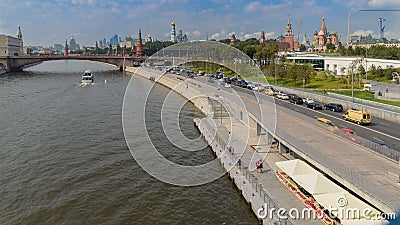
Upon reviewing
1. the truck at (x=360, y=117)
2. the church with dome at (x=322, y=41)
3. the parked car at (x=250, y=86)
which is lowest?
→ the truck at (x=360, y=117)

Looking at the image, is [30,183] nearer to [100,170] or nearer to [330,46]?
[100,170]

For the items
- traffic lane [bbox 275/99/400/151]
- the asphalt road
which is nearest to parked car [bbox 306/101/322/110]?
traffic lane [bbox 275/99/400/151]

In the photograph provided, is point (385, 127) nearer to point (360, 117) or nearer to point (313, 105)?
point (360, 117)

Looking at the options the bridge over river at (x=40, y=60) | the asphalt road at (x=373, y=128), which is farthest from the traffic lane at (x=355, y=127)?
the bridge over river at (x=40, y=60)

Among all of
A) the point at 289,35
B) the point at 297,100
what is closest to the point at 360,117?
the point at 297,100

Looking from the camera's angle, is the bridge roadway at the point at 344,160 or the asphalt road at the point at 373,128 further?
the asphalt road at the point at 373,128

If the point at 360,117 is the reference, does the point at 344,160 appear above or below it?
below

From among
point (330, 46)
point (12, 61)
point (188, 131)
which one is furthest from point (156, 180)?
point (330, 46)

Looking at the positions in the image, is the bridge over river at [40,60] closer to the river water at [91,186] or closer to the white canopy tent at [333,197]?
the river water at [91,186]
